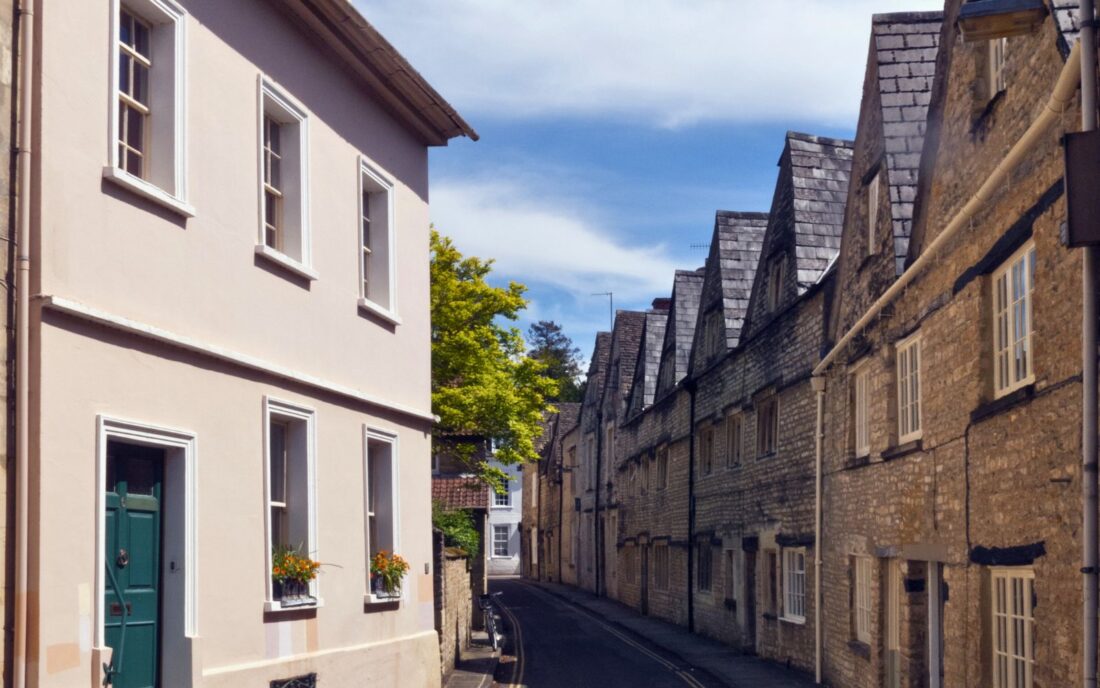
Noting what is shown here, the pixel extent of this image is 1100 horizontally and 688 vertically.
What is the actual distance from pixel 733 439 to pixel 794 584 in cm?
595

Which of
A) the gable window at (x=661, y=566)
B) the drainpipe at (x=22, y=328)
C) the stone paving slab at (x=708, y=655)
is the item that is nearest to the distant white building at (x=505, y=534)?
the stone paving slab at (x=708, y=655)

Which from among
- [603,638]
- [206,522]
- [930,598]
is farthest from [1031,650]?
[603,638]

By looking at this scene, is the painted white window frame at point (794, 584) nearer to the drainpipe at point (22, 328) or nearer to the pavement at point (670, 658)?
the pavement at point (670, 658)

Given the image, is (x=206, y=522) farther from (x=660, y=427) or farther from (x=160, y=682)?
(x=660, y=427)

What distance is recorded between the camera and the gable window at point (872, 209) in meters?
17.3

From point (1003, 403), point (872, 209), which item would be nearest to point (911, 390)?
point (872, 209)

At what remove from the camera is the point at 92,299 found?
872 cm

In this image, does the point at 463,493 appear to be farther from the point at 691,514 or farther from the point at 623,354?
the point at 623,354

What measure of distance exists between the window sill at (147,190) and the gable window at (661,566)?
2682cm

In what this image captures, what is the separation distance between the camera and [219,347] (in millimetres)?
10484

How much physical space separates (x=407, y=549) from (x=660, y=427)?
2225cm

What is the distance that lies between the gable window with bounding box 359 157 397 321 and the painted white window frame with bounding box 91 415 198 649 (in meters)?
4.95

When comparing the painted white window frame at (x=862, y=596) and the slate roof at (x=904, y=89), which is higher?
the slate roof at (x=904, y=89)

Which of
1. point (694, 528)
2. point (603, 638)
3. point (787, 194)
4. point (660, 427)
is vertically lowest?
point (603, 638)
